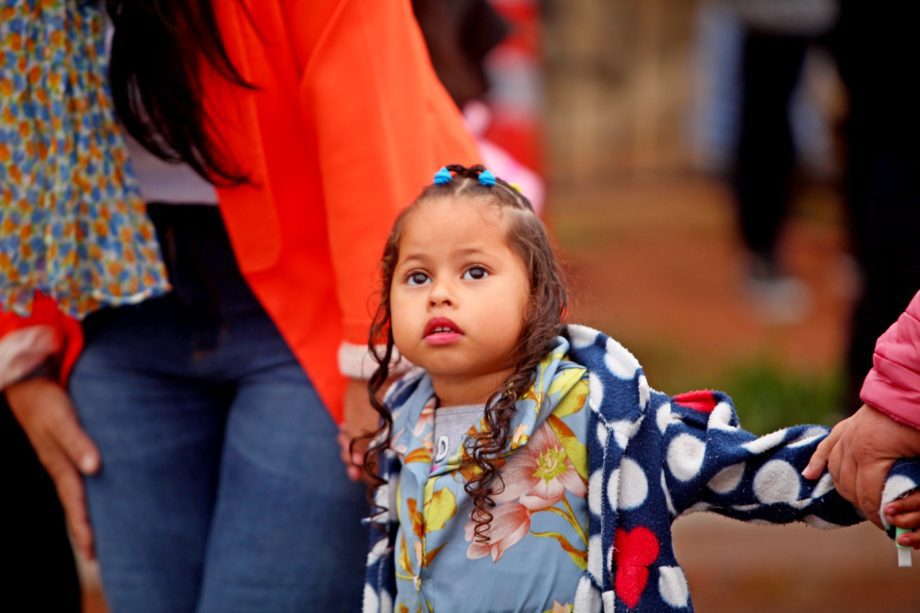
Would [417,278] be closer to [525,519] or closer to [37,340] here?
[525,519]

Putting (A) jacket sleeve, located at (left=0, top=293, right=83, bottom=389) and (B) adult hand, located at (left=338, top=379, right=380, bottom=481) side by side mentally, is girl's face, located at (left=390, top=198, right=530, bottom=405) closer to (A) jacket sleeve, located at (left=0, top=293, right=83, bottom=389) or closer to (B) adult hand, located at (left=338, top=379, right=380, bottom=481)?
(B) adult hand, located at (left=338, top=379, right=380, bottom=481)

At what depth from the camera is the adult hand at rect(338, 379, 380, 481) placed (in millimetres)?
1993

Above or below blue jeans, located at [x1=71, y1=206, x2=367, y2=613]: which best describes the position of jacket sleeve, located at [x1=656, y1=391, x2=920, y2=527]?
above

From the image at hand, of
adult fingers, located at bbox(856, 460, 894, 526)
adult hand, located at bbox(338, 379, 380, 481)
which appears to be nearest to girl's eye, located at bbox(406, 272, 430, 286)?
adult hand, located at bbox(338, 379, 380, 481)

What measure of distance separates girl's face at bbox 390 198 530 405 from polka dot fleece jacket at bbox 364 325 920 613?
15cm

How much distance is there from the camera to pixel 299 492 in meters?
2.04

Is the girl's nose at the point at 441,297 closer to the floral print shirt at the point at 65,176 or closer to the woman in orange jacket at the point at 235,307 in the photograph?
the woman in orange jacket at the point at 235,307

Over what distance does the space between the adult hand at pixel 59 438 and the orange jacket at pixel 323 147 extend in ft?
0.44

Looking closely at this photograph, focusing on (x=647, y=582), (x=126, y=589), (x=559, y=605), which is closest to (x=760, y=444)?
(x=647, y=582)

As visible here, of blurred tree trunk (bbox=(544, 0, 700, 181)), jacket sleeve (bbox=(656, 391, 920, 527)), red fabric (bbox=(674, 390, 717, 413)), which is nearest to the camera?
jacket sleeve (bbox=(656, 391, 920, 527))

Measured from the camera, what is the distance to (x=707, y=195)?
784cm

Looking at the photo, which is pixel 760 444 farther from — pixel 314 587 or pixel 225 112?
pixel 225 112

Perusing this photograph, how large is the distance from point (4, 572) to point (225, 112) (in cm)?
107

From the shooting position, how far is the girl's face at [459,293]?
1.73m
